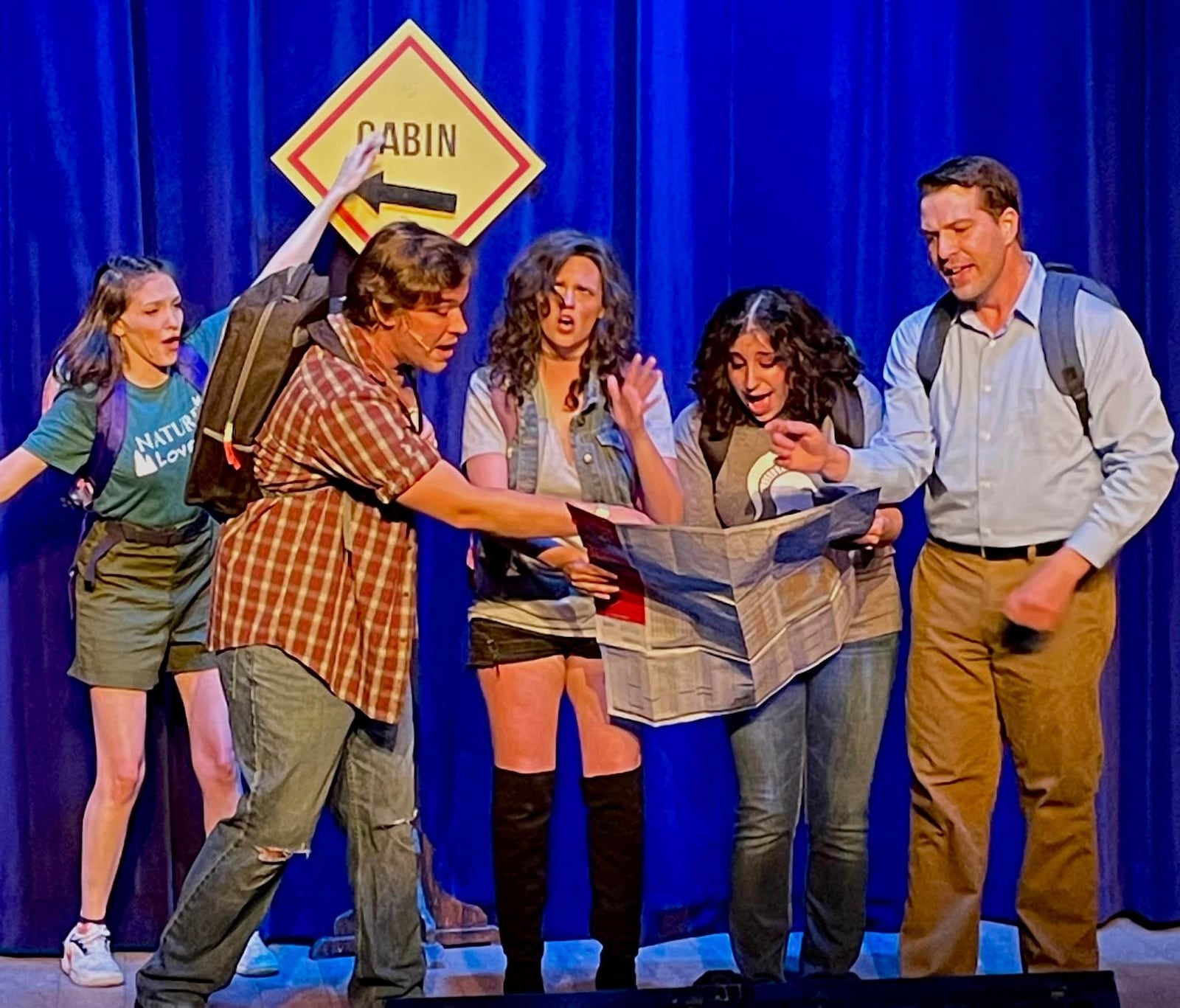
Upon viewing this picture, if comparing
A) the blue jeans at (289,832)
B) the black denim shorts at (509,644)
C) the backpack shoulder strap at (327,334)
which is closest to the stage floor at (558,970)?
the blue jeans at (289,832)

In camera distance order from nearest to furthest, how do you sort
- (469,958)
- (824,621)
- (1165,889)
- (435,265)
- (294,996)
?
1. (435,265)
2. (824,621)
3. (294,996)
4. (469,958)
5. (1165,889)

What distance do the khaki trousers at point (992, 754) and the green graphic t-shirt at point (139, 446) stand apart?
1.46 meters

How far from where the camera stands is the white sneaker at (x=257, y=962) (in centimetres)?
351

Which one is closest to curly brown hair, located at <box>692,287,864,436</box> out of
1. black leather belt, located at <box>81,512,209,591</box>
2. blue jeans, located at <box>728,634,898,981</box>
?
blue jeans, located at <box>728,634,898,981</box>

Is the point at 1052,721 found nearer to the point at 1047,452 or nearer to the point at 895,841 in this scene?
the point at 1047,452

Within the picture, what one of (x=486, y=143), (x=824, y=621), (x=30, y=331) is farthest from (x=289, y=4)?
(x=824, y=621)

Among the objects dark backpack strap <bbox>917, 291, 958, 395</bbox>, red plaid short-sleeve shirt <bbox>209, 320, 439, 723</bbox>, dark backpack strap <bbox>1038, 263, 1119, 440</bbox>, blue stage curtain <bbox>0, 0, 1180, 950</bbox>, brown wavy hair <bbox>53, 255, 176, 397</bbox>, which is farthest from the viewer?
blue stage curtain <bbox>0, 0, 1180, 950</bbox>

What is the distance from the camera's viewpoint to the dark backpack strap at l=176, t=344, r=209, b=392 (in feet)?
11.3

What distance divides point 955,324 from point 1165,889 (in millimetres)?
1551

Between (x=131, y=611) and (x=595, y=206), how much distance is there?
4.14ft

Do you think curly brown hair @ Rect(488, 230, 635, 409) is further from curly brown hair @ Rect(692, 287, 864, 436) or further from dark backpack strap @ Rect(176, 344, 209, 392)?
dark backpack strap @ Rect(176, 344, 209, 392)

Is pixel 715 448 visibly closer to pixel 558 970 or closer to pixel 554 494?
pixel 554 494

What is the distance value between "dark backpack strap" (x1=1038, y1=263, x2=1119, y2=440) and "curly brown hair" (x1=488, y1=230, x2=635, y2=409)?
0.73 m

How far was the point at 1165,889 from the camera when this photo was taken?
12.7ft
